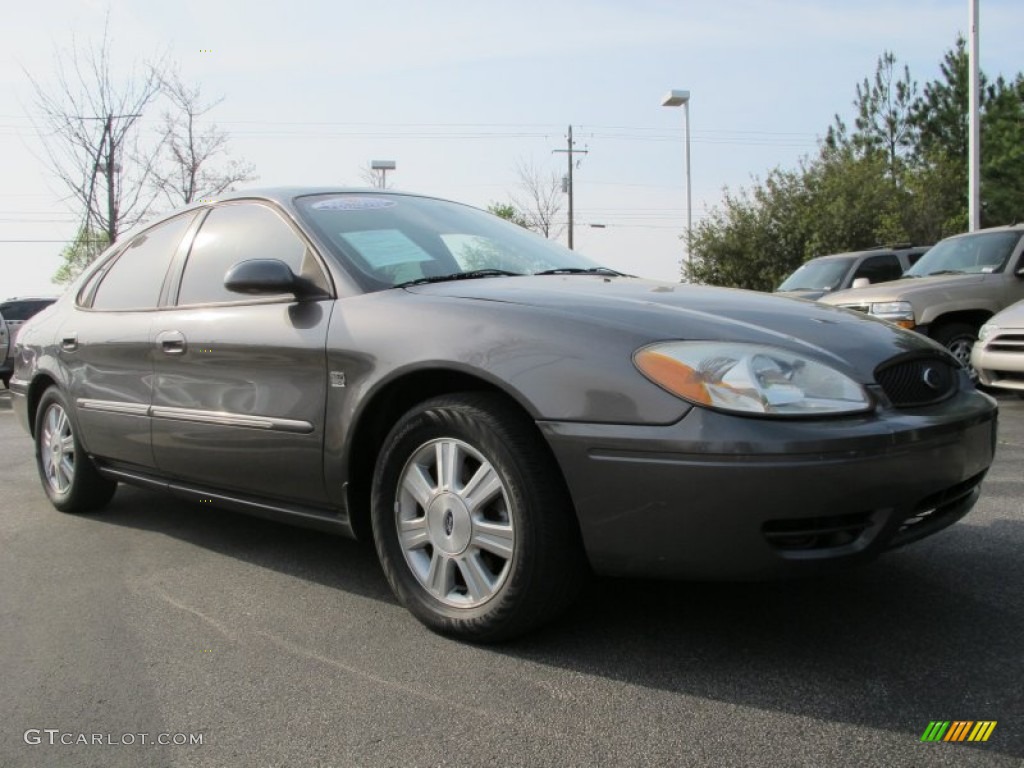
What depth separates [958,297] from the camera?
8430 mm

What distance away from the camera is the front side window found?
338cm

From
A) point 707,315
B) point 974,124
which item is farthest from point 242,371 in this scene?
point 974,124

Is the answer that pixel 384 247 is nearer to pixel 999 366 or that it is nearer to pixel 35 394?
pixel 35 394

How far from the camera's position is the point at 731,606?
115 inches

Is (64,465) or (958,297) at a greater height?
(958,297)

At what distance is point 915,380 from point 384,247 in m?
1.84

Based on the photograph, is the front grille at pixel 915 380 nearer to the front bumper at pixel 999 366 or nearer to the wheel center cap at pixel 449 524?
the wheel center cap at pixel 449 524

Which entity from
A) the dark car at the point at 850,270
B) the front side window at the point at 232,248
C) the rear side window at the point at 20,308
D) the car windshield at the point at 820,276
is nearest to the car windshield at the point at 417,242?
the front side window at the point at 232,248

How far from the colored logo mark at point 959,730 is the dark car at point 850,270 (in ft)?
31.5

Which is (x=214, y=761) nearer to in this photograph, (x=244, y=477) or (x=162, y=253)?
(x=244, y=477)

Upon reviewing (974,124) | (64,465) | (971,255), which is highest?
(974,124)

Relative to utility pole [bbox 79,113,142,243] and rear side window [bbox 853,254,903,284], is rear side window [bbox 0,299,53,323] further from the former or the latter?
rear side window [bbox 853,254,903,284]

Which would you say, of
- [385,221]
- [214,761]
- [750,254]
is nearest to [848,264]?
[385,221]

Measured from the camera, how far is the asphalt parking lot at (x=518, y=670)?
209 cm
